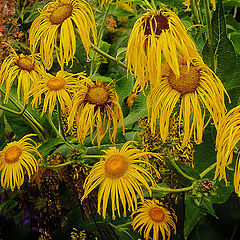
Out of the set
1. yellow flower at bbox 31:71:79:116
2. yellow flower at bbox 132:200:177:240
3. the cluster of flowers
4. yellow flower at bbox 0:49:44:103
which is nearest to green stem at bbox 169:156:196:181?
the cluster of flowers

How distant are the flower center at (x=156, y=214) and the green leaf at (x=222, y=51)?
27 centimetres

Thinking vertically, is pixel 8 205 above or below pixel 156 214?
below

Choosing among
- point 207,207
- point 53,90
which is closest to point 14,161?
point 53,90

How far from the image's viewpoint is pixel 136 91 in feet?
1.43

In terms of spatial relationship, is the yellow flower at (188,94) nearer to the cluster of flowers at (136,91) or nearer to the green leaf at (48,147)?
the cluster of flowers at (136,91)

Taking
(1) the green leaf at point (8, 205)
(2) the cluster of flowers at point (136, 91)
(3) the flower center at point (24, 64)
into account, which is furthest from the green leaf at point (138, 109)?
(1) the green leaf at point (8, 205)

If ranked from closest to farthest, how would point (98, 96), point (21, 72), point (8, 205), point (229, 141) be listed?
point (229, 141)
point (98, 96)
point (21, 72)
point (8, 205)

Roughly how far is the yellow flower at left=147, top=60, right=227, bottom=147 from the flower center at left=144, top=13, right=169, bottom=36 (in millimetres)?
48

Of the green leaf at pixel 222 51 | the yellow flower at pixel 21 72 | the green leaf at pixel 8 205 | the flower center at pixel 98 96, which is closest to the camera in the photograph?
the green leaf at pixel 222 51

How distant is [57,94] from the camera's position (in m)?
0.60

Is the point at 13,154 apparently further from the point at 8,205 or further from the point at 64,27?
the point at 8,205

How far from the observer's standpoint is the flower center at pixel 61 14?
492 millimetres

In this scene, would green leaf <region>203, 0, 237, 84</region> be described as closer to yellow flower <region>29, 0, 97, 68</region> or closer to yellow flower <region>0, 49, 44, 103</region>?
yellow flower <region>29, 0, 97, 68</region>

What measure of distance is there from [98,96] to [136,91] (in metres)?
0.12
